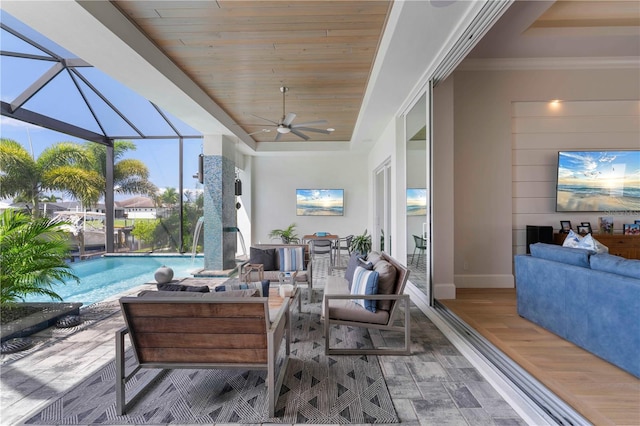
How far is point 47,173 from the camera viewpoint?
516cm

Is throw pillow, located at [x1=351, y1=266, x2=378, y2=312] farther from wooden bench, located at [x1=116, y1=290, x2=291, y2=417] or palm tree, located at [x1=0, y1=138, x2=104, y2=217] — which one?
palm tree, located at [x1=0, y1=138, x2=104, y2=217]

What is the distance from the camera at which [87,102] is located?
5.67 meters

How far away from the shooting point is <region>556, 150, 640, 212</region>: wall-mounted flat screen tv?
396 cm

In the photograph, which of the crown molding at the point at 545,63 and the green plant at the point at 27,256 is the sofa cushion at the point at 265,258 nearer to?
the green plant at the point at 27,256

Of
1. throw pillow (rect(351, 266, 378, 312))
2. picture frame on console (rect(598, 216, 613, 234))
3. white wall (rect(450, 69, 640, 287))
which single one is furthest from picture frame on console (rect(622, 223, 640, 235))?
throw pillow (rect(351, 266, 378, 312))

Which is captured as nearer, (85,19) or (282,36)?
(85,19)

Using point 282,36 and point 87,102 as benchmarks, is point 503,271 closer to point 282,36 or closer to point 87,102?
point 282,36

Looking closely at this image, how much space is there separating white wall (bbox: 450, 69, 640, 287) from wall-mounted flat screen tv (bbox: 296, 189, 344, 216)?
438 cm

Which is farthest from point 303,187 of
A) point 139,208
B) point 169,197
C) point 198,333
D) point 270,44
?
point 198,333

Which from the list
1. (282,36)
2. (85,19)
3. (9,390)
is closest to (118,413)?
(9,390)

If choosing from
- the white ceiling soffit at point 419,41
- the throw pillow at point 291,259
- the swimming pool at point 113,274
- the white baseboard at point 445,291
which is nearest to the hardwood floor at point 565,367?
the white baseboard at point 445,291

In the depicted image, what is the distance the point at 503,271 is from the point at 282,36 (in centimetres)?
444

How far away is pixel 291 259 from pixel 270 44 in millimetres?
2914

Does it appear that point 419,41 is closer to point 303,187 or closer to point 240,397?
point 240,397
